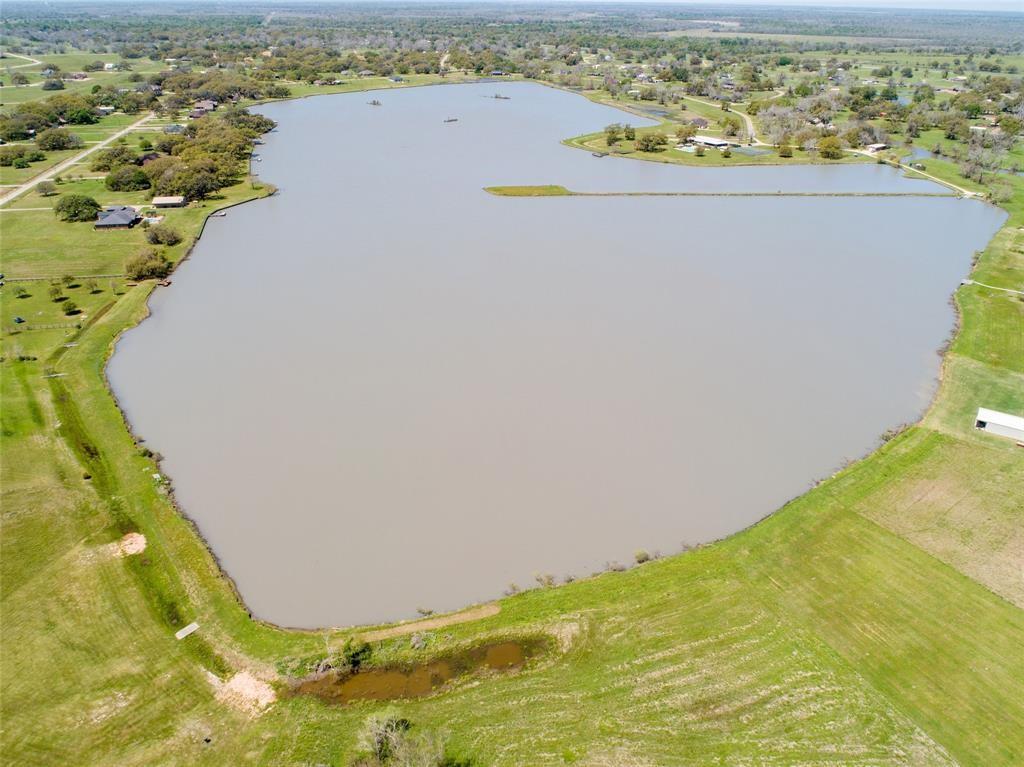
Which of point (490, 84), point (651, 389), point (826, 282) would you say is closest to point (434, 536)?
point (651, 389)

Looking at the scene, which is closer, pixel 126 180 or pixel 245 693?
pixel 245 693

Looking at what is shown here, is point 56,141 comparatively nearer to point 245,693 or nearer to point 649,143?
point 649,143

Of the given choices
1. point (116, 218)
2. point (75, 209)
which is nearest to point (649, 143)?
point (116, 218)

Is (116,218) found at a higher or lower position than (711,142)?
lower

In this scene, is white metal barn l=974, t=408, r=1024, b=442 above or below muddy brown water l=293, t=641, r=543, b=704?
above

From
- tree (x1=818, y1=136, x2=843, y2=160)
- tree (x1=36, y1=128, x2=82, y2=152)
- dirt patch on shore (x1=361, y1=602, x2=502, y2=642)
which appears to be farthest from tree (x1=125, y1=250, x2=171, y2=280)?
tree (x1=818, y1=136, x2=843, y2=160)

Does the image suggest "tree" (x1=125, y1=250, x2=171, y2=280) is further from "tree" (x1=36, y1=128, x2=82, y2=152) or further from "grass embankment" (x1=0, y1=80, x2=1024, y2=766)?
"tree" (x1=36, y1=128, x2=82, y2=152)
